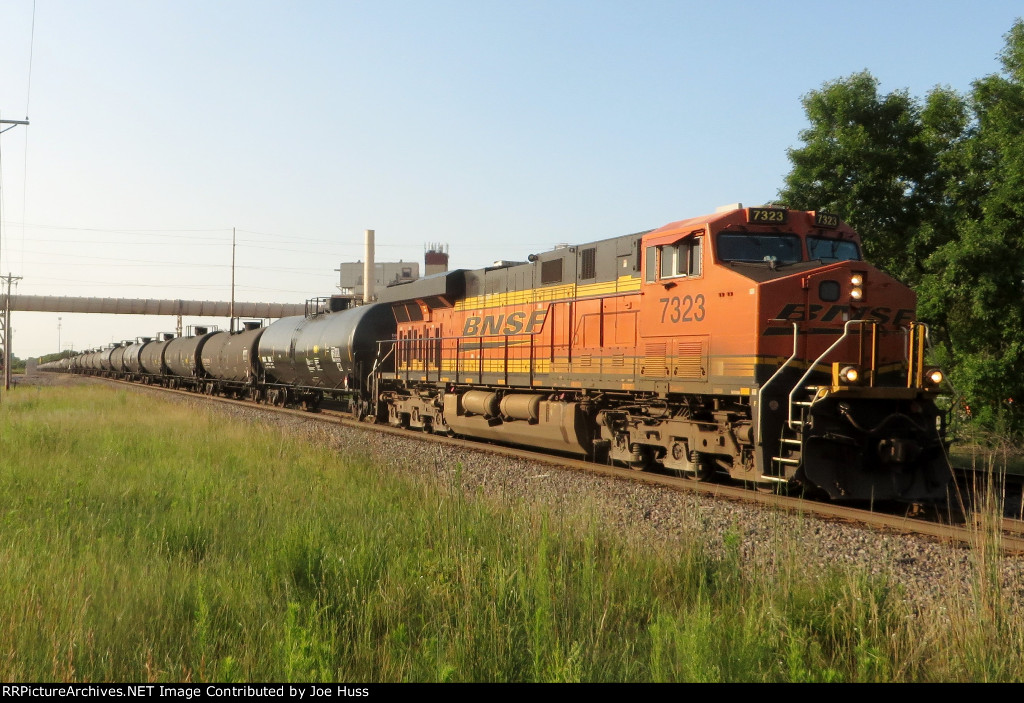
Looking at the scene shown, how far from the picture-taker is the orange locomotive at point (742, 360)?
9.54 metres

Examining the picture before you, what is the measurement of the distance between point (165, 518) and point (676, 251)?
7236 millimetres

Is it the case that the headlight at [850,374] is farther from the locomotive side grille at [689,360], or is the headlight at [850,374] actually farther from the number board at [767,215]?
the number board at [767,215]

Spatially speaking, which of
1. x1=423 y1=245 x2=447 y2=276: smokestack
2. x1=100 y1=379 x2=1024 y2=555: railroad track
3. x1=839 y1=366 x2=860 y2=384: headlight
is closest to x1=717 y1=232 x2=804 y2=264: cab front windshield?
x1=839 y1=366 x2=860 y2=384: headlight

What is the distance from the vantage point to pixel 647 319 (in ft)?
39.0

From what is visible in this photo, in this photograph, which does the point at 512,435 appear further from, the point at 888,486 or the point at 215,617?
the point at 215,617

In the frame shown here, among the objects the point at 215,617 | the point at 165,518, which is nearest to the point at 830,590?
the point at 215,617

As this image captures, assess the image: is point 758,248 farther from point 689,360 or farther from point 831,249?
point 689,360

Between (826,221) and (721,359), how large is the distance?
248 cm

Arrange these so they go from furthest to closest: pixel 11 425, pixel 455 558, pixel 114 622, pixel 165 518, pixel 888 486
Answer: pixel 11 425
pixel 888 486
pixel 165 518
pixel 455 558
pixel 114 622

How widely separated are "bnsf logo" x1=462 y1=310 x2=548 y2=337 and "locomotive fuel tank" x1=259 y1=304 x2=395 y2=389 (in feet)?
17.0

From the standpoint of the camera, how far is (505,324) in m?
16.5

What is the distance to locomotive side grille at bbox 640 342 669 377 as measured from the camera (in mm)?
11508

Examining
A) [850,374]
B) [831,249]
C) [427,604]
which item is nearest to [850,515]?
[850,374]

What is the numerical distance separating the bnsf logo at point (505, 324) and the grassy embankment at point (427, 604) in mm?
7336
